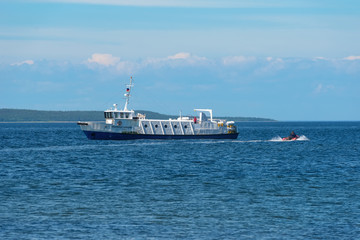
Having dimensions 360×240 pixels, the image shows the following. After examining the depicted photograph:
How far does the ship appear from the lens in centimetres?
11462

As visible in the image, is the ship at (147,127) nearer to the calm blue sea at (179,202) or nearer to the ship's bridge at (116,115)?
the ship's bridge at (116,115)

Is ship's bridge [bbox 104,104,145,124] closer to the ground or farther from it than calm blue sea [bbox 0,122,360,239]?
farther from it

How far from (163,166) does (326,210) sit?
32.4 m

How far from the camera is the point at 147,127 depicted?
118000mm

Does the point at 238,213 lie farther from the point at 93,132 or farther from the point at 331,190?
the point at 93,132

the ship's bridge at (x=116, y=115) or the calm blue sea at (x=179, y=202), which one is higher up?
the ship's bridge at (x=116, y=115)

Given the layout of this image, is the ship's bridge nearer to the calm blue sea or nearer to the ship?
the ship

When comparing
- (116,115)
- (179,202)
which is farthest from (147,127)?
(179,202)

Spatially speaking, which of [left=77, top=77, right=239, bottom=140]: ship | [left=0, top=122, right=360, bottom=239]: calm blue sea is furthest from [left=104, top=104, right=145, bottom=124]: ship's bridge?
[left=0, top=122, right=360, bottom=239]: calm blue sea

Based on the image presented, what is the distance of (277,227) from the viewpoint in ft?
91.7

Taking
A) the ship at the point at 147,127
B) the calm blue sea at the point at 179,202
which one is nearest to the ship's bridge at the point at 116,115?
the ship at the point at 147,127

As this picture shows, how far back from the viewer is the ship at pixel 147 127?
115m

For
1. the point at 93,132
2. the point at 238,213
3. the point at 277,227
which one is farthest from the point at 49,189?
the point at 93,132

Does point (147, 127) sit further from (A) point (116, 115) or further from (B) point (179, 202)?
(B) point (179, 202)
